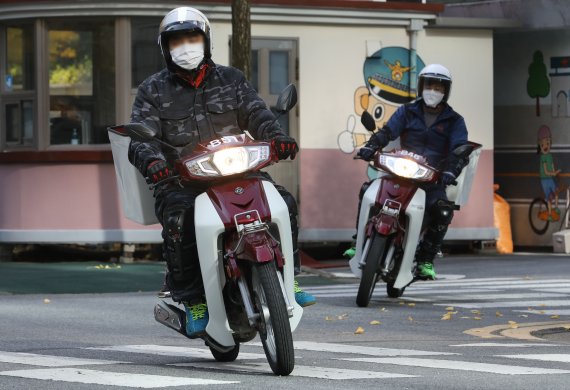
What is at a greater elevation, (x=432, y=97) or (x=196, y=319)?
(x=432, y=97)

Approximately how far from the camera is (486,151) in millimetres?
23969

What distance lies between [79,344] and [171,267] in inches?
78.8

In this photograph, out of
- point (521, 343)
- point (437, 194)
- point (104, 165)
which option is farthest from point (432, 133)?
point (104, 165)

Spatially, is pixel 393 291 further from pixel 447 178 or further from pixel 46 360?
pixel 46 360

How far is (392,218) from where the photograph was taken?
46.4 ft

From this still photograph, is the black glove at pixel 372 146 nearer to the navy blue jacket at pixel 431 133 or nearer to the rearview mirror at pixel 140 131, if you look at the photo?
the navy blue jacket at pixel 431 133

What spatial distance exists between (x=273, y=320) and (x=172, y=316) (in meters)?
1.22

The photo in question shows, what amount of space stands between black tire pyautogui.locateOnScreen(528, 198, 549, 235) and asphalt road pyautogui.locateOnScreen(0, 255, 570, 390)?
629cm

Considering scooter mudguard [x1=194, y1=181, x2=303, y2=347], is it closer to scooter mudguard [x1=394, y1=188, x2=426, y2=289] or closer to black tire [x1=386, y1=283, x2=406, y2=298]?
scooter mudguard [x1=394, y1=188, x2=426, y2=289]

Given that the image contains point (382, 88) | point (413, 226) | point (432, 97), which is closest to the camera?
point (413, 226)

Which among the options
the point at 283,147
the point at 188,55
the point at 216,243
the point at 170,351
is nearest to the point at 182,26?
the point at 188,55

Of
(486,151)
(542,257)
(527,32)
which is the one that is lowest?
(542,257)

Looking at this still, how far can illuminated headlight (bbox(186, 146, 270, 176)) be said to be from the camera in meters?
8.67

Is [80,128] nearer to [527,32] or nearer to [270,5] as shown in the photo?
[270,5]
